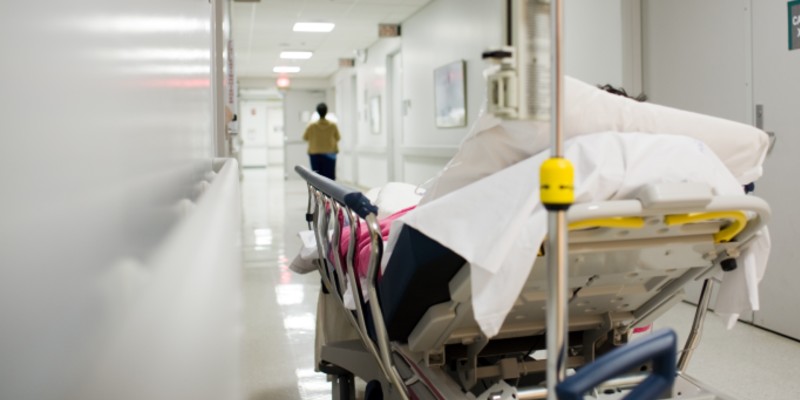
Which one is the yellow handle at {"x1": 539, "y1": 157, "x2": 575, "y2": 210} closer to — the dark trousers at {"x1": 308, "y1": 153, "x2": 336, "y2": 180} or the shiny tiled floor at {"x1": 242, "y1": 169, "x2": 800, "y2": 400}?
the shiny tiled floor at {"x1": 242, "y1": 169, "x2": 800, "y2": 400}

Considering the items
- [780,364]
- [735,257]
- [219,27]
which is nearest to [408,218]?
[735,257]

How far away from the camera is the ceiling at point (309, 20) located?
8.72 m

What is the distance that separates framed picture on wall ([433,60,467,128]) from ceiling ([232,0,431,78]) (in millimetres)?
1151

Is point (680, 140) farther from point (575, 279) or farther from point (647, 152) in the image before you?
point (575, 279)

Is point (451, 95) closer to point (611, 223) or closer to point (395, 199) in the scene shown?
point (395, 199)

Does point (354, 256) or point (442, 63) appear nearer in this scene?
point (354, 256)

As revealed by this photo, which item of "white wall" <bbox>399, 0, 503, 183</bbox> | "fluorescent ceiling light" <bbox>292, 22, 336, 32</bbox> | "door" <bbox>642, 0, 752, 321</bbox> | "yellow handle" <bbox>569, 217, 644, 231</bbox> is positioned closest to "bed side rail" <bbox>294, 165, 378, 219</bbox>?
"yellow handle" <bbox>569, 217, 644, 231</bbox>

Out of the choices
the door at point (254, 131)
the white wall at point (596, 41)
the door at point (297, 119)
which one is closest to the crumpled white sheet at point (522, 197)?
the white wall at point (596, 41)

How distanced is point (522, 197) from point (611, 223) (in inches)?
7.2

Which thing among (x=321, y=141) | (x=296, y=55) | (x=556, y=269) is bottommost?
(x=556, y=269)

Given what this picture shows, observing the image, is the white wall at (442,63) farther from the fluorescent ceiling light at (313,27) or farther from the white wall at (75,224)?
the fluorescent ceiling light at (313,27)

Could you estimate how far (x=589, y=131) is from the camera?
137 centimetres

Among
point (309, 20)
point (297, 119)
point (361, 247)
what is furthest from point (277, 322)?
point (297, 119)

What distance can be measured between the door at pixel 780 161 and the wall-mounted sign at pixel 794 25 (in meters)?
0.01
